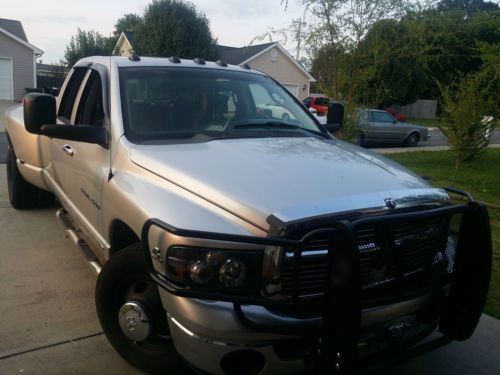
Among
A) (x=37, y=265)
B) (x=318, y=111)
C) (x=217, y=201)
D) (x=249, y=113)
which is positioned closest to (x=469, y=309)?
(x=217, y=201)

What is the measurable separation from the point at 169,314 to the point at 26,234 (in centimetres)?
362

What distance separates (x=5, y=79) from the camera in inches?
1165

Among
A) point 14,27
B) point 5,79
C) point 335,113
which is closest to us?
point 335,113

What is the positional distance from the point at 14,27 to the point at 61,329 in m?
33.3

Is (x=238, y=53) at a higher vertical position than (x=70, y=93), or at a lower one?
higher

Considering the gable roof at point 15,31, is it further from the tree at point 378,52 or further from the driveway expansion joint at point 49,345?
the driveway expansion joint at point 49,345

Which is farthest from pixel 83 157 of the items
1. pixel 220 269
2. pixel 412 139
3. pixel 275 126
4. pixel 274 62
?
pixel 274 62

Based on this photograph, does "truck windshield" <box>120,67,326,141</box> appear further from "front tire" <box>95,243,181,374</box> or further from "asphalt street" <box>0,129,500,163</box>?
"asphalt street" <box>0,129,500,163</box>

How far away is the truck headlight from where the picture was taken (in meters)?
2.36

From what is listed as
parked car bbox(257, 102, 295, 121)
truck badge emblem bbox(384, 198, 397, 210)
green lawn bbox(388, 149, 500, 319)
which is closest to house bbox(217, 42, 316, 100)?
green lawn bbox(388, 149, 500, 319)

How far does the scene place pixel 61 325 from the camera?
3688 millimetres

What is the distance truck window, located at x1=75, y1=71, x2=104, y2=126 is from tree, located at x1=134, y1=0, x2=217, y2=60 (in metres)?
20.1

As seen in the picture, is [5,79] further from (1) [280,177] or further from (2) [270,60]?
(1) [280,177]

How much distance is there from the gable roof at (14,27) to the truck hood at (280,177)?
101 ft
